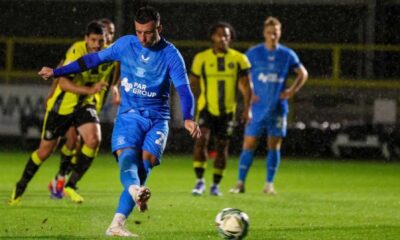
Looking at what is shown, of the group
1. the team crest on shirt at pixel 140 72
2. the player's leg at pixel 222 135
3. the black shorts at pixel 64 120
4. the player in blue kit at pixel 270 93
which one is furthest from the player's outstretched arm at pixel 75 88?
the player in blue kit at pixel 270 93

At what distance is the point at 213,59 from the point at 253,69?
0.86 m

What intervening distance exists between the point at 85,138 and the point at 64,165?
0.89 metres

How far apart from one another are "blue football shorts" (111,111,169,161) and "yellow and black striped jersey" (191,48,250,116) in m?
4.79

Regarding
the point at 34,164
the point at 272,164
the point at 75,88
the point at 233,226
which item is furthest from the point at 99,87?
the point at 272,164

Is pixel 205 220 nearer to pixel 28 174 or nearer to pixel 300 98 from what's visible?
pixel 28 174

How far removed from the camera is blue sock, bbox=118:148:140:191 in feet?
28.8

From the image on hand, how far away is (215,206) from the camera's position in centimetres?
1202

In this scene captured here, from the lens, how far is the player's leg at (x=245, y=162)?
46.0 ft

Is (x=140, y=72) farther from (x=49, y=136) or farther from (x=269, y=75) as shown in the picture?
(x=269, y=75)

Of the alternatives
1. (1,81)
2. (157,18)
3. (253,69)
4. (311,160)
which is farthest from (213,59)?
(1,81)

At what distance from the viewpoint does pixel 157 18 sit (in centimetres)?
889

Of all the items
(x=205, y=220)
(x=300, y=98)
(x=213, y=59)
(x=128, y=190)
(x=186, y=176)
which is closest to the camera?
(x=128, y=190)

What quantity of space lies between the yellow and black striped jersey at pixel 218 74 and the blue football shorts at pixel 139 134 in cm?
479

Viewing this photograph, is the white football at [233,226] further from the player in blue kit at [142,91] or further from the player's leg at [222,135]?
the player's leg at [222,135]
